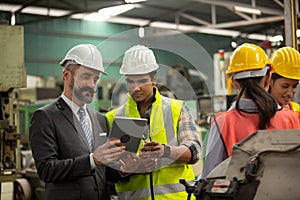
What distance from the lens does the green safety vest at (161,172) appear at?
183 cm

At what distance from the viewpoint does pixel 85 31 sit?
9.64 meters

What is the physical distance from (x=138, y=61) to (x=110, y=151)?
1.30 ft

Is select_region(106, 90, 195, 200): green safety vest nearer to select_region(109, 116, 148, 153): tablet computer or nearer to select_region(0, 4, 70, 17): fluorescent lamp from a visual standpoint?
select_region(109, 116, 148, 153): tablet computer

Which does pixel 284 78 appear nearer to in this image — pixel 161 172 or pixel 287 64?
pixel 287 64

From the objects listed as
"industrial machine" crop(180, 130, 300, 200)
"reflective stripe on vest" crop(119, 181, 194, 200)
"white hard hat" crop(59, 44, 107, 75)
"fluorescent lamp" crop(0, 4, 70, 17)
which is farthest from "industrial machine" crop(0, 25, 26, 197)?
"fluorescent lamp" crop(0, 4, 70, 17)

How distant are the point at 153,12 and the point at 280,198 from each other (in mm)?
8635

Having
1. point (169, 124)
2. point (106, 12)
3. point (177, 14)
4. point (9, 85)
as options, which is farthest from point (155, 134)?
point (177, 14)

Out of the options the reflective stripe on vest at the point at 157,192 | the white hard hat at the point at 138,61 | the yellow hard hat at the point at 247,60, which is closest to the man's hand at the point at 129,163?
the reflective stripe on vest at the point at 157,192

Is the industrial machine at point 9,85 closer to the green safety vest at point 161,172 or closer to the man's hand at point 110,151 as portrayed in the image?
the green safety vest at point 161,172

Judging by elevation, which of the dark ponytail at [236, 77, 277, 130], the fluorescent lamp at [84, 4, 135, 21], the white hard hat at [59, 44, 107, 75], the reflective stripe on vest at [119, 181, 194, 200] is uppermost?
the fluorescent lamp at [84, 4, 135, 21]

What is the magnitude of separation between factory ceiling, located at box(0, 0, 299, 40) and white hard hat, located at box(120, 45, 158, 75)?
6037 millimetres

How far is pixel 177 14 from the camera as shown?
956 centimetres

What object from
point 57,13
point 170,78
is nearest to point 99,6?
point 57,13

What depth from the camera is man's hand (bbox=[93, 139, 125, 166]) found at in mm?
1621
